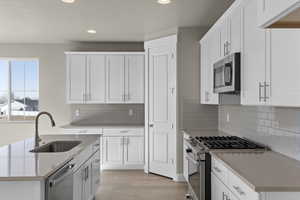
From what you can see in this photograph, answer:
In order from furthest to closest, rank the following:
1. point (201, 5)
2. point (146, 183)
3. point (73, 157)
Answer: point (146, 183) < point (201, 5) < point (73, 157)

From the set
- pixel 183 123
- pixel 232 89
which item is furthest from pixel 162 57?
pixel 232 89

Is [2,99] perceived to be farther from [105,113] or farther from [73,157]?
[73,157]

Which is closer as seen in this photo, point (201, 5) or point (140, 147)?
point (201, 5)

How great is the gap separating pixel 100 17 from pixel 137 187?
279cm

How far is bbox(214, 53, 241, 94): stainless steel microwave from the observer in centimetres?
284

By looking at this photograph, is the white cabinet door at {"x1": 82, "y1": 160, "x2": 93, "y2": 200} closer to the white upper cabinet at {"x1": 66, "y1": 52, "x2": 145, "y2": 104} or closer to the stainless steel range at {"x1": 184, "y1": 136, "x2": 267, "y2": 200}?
the stainless steel range at {"x1": 184, "y1": 136, "x2": 267, "y2": 200}

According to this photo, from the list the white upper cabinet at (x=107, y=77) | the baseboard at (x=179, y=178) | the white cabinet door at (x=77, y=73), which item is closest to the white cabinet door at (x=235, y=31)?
the baseboard at (x=179, y=178)

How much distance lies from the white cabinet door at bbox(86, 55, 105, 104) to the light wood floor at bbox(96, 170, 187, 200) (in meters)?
1.69

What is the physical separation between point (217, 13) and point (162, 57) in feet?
4.47

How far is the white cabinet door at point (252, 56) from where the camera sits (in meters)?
2.32

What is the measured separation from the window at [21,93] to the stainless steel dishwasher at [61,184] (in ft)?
14.4

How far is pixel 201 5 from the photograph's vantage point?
3959mm

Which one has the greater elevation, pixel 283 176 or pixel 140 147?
pixel 283 176

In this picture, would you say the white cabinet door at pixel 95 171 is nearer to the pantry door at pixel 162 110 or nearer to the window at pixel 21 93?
the pantry door at pixel 162 110
